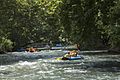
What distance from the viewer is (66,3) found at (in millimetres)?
34812

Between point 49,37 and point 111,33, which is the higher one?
point 111,33

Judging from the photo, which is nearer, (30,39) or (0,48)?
(0,48)

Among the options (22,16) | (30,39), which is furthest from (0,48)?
(30,39)

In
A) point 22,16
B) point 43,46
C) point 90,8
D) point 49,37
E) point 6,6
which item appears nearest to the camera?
point 90,8

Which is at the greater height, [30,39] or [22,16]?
[22,16]

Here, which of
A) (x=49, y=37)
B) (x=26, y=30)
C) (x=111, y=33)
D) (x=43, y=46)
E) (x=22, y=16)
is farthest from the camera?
(x=43, y=46)

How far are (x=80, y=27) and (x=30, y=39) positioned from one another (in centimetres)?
5683

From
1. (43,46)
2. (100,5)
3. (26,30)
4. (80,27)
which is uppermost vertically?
(100,5)

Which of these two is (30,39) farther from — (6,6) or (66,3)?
(66,3)

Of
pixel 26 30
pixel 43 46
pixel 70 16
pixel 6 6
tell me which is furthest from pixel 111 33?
pixel 43 46

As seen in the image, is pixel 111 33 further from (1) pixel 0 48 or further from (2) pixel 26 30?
(2) pixel 26 30

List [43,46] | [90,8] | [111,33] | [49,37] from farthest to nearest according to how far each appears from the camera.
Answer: [43,46] < [49,37] < [90,8] < [111,33]

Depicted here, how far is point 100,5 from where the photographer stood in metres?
33.0

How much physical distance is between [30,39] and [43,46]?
17.0 meters
